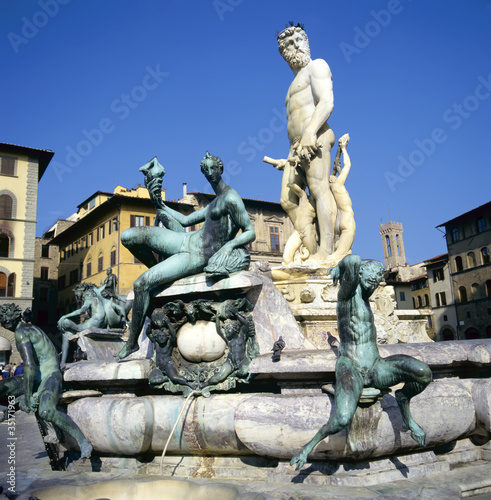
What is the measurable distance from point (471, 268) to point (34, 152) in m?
38.5

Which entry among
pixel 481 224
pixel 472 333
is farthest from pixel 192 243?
pixel 472 333

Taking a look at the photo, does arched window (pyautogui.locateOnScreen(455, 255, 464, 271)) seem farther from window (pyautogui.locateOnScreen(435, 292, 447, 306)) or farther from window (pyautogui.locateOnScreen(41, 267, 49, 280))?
window (pyautogui.locateOnScreen(41, 267, 49, 280))

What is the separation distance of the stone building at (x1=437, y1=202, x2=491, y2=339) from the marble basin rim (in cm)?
4690

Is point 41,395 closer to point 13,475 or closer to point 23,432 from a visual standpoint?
point 13,475

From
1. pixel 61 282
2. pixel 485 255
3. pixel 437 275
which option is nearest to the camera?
pixel 485 255

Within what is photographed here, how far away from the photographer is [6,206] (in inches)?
1483

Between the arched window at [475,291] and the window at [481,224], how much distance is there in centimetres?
493

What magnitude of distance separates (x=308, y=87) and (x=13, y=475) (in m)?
5.97

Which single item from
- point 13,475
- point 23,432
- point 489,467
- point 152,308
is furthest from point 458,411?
point 23,432

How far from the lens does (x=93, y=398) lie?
3996 millimetres

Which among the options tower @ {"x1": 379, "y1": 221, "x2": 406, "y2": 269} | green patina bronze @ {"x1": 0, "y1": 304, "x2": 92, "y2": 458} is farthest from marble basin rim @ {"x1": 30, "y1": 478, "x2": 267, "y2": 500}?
tower @ {"x1": 379, "y1": 221, "x2": 406, "y2": 269}

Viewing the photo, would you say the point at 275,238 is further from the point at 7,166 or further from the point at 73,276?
the point at 7,166

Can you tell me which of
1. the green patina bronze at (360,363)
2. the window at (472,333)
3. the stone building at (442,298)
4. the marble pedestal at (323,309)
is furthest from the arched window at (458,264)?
the green patina bronze at (360,363)

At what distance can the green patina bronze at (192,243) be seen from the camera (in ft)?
13.6
